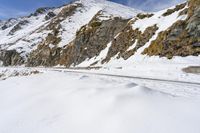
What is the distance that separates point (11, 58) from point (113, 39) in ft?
207

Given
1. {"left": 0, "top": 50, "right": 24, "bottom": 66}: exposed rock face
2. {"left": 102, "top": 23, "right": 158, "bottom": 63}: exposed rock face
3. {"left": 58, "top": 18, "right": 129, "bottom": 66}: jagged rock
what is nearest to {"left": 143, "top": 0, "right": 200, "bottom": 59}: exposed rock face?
{"left": 102, "top": 23, "right": 158, "bottom": 63}: exposed rock face

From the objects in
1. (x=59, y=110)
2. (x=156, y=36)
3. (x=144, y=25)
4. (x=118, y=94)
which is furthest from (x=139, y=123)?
(x=144, y=25)

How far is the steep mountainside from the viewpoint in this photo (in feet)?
93.2

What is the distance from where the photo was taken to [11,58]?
327ft

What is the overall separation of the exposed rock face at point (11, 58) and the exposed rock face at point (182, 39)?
70828mm

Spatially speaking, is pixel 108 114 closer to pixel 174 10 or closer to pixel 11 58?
pixel 174 10

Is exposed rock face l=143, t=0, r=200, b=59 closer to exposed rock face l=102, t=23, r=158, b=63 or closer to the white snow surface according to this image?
exposed rock face l=102, t=23, r=158, b=63

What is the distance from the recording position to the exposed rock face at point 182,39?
26.1 metres

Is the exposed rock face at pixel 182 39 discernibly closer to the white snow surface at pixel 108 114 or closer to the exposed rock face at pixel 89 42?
the white snow surface at pixel 108 114

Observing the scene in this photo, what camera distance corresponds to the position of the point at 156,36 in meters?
33.8

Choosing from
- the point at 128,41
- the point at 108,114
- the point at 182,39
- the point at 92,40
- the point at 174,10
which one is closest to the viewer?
the point at 108,114

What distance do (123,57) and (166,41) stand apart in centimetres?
952

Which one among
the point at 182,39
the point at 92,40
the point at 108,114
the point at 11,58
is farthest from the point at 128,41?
the point at 11,58

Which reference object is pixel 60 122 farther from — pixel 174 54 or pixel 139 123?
pixel 174 54
